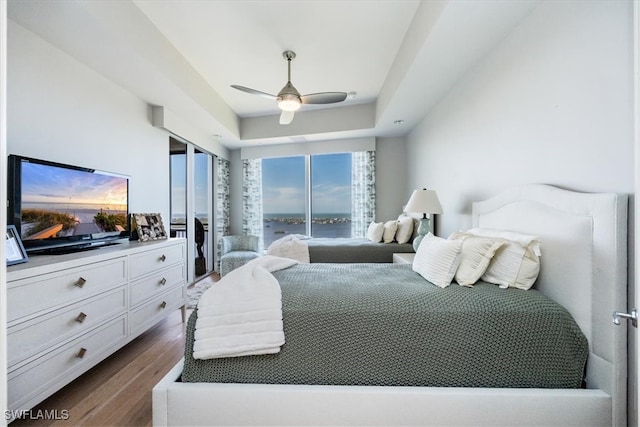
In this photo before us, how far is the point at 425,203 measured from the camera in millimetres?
2732

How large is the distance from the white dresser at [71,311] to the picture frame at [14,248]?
1.6 inches

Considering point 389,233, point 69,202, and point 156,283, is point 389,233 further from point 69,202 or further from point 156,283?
point 69,202

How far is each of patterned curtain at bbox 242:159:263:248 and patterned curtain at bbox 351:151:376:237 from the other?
1.83 metres

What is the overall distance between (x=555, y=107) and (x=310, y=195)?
152 inches

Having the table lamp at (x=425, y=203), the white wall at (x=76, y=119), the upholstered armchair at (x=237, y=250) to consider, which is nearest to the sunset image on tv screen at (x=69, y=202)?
the white wall at (x=76, y=119)

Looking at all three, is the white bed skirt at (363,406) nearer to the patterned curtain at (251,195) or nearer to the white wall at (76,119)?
the white wall at (76,119)

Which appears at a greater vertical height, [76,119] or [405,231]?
[76,119]

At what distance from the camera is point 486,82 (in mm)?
2123

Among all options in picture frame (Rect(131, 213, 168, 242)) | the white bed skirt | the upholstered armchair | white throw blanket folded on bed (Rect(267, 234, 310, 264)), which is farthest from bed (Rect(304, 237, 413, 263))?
the white bed skirt

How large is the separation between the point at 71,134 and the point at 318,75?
2461mm

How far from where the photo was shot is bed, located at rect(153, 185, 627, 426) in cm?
108

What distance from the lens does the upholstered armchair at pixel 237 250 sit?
12.4ft

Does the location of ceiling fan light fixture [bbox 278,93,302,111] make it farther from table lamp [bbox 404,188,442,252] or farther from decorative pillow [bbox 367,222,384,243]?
decorative pillow [bbox 367,222,384,243]

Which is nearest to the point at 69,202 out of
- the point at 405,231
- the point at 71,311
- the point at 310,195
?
the point at 71,311
